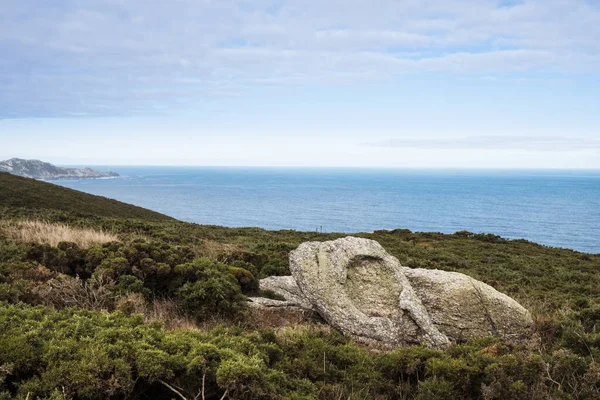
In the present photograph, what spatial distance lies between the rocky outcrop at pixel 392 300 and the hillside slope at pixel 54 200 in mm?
30802

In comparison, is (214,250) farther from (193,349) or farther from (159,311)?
(193,349)

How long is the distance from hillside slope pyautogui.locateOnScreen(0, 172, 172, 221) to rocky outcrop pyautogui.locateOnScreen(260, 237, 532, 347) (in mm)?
30802

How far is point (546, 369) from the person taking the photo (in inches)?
236

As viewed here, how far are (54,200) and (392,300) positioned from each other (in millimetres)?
41146

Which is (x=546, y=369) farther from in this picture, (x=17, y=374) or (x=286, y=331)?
(x=17, y=374)

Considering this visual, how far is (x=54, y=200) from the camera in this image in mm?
41281

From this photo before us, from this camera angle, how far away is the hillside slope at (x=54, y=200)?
127 ft

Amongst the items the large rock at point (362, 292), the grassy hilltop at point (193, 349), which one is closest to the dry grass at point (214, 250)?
the grassy hilltop at point (193, 349)

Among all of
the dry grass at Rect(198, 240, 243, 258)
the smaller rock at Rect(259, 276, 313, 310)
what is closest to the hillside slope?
the dry grass at Rect(198, 240, 243, 258)

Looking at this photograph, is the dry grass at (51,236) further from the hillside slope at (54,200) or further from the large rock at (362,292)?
the hillside slope at (54,200)

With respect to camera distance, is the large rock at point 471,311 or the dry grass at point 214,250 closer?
the large rock at point 471,311

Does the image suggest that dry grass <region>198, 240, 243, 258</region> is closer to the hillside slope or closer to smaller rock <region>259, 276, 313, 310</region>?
smaller rock <region>259, 276, 313, 310</region>

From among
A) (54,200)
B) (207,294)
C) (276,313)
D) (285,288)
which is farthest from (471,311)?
(54,200)

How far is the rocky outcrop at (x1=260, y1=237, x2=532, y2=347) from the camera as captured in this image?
9.42m
